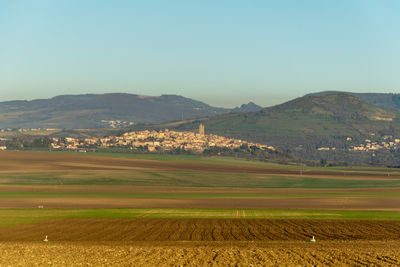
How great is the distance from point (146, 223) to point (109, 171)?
260 ft

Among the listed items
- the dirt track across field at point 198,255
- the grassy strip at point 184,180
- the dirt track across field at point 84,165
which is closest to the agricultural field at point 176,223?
the dirt track across field at point 198,255

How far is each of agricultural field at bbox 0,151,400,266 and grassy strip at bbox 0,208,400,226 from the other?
0.11 meters

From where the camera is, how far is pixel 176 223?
59125 mm

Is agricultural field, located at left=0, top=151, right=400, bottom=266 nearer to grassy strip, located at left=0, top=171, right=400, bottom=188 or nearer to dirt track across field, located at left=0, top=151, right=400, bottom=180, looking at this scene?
grassy strip, located at left=0, top=171, right=400, bottom=188

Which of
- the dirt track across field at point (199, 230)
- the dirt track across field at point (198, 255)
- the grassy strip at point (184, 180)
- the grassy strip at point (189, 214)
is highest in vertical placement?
the dirt track across field at point (198, 255)

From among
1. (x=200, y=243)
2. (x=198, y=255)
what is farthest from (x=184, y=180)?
(x=198, y=255)

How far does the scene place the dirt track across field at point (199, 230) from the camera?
160ft

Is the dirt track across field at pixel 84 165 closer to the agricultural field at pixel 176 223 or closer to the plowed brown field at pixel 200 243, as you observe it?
the agricultural field at pixel 176 223

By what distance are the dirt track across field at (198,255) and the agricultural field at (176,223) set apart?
6cm

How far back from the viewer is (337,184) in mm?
136250

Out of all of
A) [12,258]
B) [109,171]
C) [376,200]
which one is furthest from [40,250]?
[109,171]

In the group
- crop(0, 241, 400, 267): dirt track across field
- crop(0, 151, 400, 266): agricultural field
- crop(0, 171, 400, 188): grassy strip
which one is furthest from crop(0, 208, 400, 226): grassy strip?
crop(0, 171, 400, 188): grassy strip

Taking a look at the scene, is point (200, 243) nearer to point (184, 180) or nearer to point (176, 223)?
point (176, 223)

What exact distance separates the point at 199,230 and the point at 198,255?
17.3 metres
